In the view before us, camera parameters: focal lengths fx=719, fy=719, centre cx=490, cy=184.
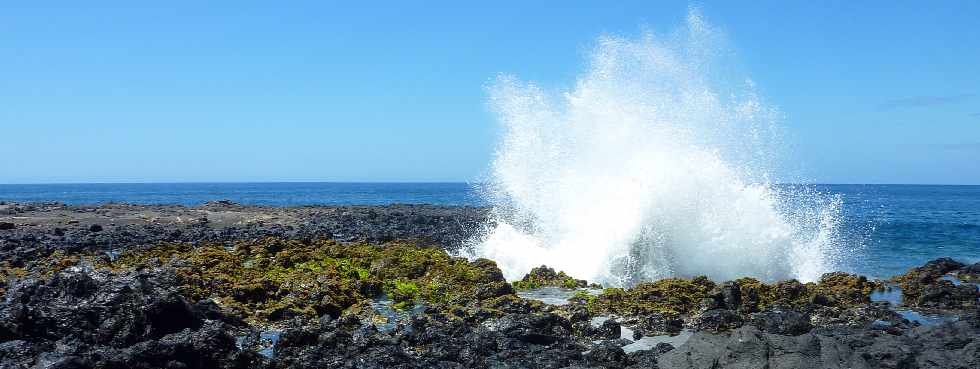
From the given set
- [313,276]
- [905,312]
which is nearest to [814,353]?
[905,312]

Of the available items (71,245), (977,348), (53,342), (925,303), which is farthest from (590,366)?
(71,245)

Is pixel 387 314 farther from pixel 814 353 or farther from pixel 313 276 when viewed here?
pixel 814 353

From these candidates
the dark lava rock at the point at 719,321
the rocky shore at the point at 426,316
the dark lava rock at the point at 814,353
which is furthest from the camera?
the dark lava rock at the point at 719,321

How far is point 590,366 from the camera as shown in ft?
32.1

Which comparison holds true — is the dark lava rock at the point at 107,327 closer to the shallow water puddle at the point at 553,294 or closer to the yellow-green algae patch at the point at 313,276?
the yellow-green algae patch at the point at 313,276

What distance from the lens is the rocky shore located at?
960 cm

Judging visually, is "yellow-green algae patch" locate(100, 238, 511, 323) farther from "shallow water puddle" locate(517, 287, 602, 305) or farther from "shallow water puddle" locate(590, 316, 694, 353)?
"shallow water puddle" locate(590, 316, 694, 353)

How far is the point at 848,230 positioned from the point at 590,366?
136 ft

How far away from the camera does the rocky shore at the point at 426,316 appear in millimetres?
9602

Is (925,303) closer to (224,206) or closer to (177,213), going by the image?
(177,213)

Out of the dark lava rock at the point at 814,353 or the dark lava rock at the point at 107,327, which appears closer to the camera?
the dark lava rock at the point at 814,353

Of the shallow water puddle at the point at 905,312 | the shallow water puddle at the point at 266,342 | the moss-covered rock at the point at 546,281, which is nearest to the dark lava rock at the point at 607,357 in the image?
the shallow water puddle at the point at 266,342

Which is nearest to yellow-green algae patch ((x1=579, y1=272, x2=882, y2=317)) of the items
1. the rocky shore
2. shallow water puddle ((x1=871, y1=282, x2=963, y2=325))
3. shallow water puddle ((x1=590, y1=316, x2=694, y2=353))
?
the rocky shore

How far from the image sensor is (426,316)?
13.4m
